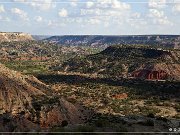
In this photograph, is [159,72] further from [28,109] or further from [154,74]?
[28,109]

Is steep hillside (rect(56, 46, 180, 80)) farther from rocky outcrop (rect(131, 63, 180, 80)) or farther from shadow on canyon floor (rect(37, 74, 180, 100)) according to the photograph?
shadow on canyon floor (rect(37, 74, 180, 100))

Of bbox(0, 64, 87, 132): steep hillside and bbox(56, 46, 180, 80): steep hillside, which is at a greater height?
bbox(0, 64, 87, 132): steep hillside

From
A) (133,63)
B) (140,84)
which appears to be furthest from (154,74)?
(140,84)

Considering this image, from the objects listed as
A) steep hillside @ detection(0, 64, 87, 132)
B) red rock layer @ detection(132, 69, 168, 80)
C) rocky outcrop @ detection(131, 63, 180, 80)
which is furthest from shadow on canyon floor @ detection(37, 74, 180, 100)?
steep hillside @ detection(0, 64, 87, 132)

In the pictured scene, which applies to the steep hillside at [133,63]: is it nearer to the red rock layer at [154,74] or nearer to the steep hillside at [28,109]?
the red rock layer at [154,74]

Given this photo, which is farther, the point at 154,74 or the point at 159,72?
the point at 154,74

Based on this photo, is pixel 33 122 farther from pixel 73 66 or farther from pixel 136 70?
pixel 73 66
